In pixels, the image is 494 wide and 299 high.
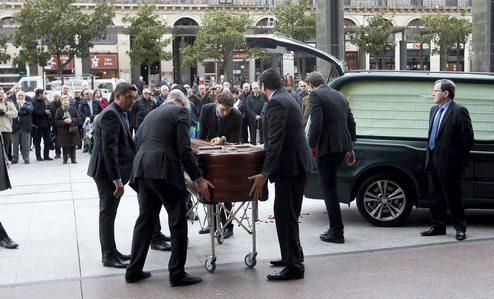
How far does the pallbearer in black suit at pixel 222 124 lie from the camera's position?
8.34 meters

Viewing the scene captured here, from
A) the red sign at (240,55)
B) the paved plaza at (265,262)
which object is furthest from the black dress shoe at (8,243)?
the red sign at (240,55)

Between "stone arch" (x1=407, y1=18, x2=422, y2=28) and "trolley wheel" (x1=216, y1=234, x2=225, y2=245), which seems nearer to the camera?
"trolley wheel" (x1=216, y1=234, x2=225, y2=245)

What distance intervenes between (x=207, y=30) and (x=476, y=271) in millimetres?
40900

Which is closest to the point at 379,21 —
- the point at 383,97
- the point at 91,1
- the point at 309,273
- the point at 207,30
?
the point at 207,30

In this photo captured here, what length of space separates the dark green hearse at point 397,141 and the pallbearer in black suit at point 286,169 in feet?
8.09

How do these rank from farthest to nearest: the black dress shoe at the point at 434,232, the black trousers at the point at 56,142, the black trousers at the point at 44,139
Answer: the black trousers at the point at 44,139 < the black trousers at the point at 56,142 < the black dress shoe at the point at 434,232

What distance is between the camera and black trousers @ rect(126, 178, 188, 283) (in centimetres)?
627

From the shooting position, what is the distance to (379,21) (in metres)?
47.4

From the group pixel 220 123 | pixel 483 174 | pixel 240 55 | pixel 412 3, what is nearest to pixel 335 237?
pixel 220 123

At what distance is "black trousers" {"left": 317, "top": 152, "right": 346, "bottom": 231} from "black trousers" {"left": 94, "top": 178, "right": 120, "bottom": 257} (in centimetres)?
239

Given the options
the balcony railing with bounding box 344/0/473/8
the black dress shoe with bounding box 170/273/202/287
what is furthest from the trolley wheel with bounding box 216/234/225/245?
the balcony railing with bounding box 344/0/473/8

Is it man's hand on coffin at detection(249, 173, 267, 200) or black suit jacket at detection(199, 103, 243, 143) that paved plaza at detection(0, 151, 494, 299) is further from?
black suit jacket at detection(199, 103, 243, 143)

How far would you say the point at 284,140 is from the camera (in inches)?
252

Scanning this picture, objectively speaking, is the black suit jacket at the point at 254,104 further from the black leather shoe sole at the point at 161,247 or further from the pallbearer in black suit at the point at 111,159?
the pallbearer in black suit at the point at 111,159
